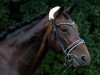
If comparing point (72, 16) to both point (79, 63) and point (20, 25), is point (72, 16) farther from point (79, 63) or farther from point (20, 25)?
point (79, 63)

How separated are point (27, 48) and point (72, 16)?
5.12 meters

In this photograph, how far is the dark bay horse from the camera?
552cm

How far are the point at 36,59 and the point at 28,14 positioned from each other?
15.0ft

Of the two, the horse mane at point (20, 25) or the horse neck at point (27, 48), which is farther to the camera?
the horse mane at point (20, 25)

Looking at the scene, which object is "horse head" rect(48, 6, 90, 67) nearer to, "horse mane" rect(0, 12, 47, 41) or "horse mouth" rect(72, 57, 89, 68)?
"horse mouth" rect(72, 57, 89, 68)

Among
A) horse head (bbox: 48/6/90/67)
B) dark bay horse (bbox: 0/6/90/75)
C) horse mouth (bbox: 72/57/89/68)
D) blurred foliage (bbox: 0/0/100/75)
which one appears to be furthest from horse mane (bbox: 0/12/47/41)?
blurred foliage (bbox: 0/0/100/75)

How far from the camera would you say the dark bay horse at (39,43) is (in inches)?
217

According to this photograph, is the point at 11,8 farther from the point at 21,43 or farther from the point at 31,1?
the point at 21,43

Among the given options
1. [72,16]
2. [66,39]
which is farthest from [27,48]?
[72,16]

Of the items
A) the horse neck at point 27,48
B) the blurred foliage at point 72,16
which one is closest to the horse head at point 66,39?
the horse neck at point 27,48

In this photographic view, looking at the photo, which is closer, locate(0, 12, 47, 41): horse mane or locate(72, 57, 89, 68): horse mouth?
locate(72, 57, 89, 68): horse mouth

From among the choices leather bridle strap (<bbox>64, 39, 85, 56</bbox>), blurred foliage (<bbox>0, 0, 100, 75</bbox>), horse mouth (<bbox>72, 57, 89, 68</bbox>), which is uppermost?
leather bridle strap (<bbox>64, 39, 85, 56</bbox>)

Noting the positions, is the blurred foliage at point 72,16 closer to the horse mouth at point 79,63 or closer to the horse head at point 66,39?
the horse head at point 66,39

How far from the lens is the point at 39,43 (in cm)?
567
